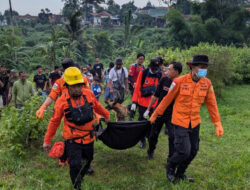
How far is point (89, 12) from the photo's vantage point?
233 ft

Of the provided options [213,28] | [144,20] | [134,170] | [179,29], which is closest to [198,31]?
[213,28]

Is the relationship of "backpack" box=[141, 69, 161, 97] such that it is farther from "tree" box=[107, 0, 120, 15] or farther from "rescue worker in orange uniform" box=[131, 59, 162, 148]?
"tree" box=[107, 0, 120, 15]

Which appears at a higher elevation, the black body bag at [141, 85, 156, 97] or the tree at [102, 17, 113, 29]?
the tree at [102, 17, 113, 29]

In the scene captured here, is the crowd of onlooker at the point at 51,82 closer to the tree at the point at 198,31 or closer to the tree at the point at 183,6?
the tree at the point at 198,31

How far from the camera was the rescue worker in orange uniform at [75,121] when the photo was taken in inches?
126

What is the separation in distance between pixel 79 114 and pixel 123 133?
121 centimetres

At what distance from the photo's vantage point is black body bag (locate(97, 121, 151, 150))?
413 centimetres

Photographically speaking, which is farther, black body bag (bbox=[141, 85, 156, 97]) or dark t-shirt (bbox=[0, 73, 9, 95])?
dark t-shirt (bbox=[0, 73, 9, 95])

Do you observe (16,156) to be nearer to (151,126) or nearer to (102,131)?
(102,131)

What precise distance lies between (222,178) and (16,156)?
12.3 ft

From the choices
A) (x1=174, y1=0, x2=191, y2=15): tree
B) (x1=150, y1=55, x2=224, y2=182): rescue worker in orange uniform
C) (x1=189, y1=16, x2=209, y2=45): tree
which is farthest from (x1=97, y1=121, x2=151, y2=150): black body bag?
(x1=174, y1=0, x2=191, y2=15): tree

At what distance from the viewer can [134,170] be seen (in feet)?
14.8

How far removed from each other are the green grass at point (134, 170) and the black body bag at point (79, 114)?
1.04 m

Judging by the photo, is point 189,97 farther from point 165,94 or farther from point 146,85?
point 146,85
